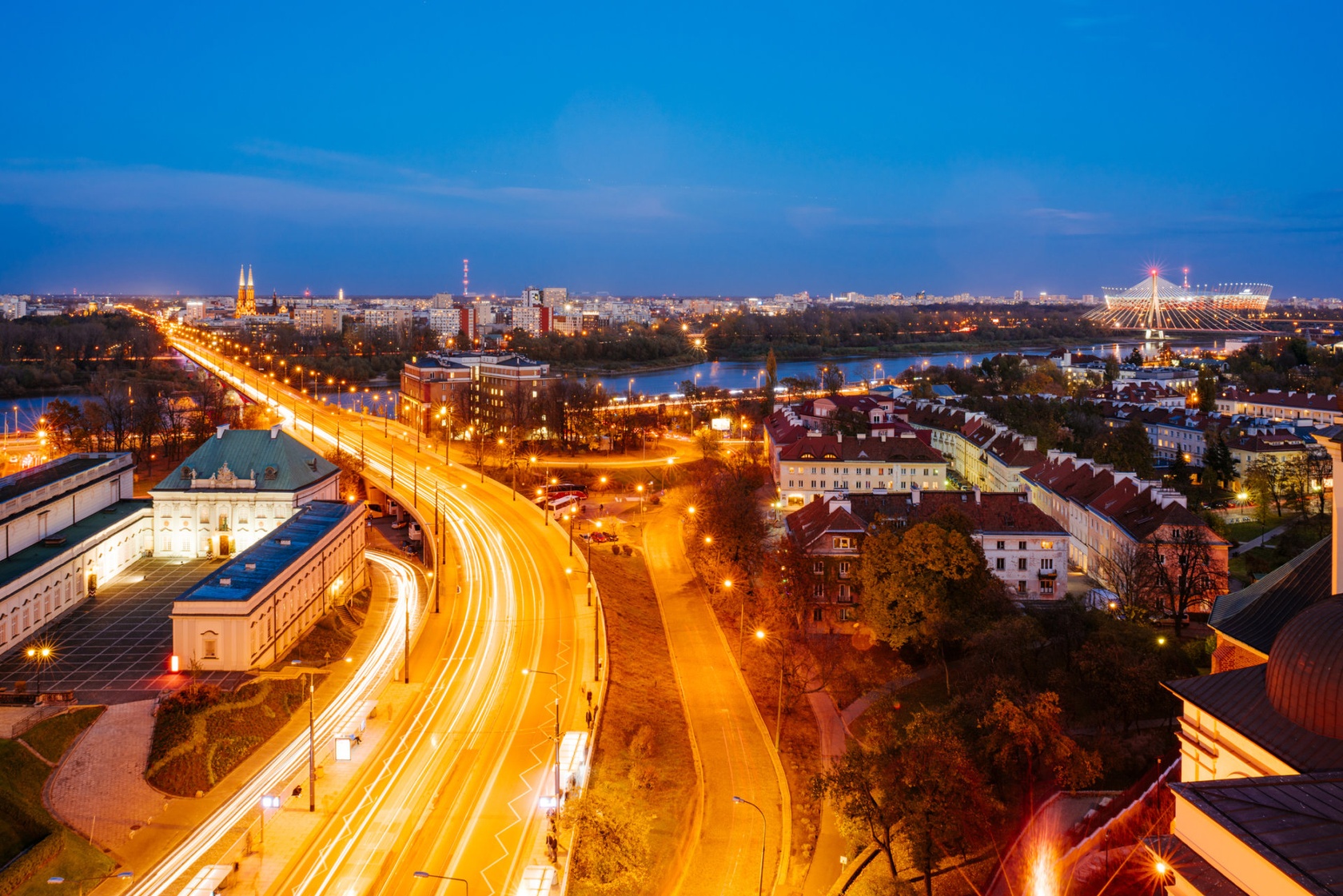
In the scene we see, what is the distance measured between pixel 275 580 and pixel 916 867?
581 inches

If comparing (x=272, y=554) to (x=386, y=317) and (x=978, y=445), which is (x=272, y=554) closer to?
(x=978, y=445)

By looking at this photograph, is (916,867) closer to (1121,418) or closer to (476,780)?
(476,780)

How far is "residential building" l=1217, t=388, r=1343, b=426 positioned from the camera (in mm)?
48031

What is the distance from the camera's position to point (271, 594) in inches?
827

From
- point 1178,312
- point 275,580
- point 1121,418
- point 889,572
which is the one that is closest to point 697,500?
point 889,572

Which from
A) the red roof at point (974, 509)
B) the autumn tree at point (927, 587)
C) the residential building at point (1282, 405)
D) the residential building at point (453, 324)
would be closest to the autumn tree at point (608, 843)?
the autumn tree at point (927, 587)

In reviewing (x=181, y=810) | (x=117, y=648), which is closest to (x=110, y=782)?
(x=181, y=810)

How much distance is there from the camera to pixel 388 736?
16.6 m

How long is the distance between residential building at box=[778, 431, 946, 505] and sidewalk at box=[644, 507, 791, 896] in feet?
32.1

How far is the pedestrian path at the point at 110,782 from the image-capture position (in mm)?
14641

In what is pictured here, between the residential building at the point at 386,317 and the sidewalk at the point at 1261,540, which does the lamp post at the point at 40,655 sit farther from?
the residential building at the point at 386,317

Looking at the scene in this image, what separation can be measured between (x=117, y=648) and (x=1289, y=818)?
2166 centimetres

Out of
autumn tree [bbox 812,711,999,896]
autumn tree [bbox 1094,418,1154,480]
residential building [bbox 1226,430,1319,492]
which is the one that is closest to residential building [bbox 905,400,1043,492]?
autumn tree [bbox 1094,418,1154,480]

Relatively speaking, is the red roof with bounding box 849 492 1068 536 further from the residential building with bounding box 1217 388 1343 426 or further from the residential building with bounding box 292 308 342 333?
the residential building with bounding box 292 308 342 333
